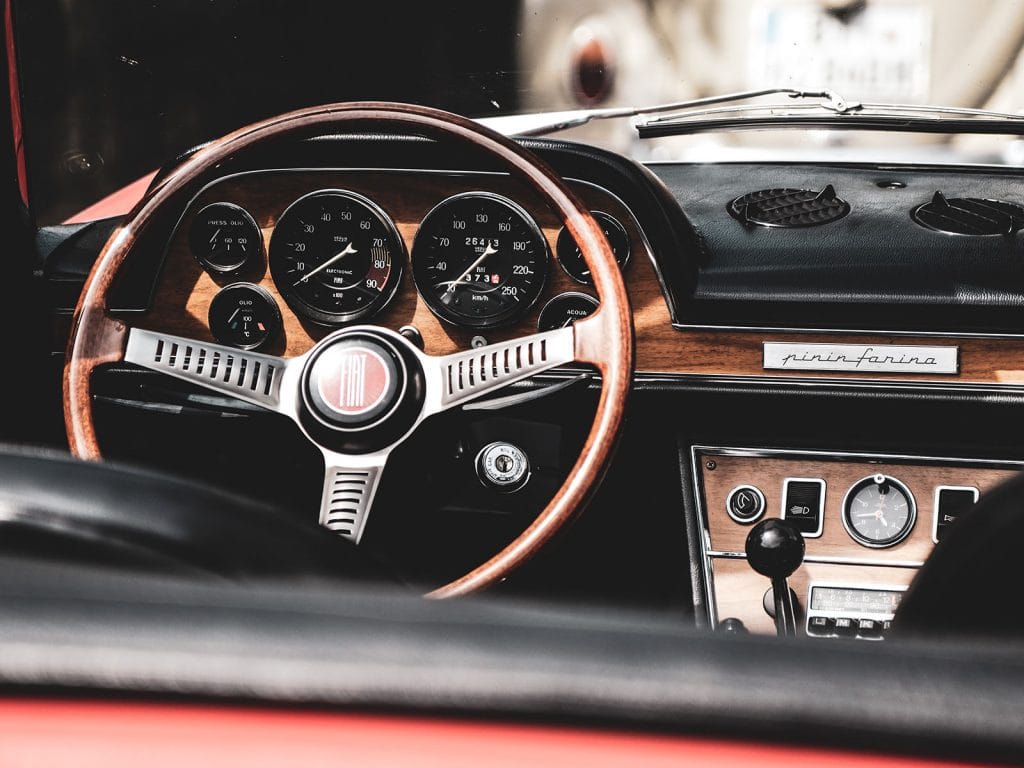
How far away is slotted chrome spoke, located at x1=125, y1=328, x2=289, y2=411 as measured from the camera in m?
1.55

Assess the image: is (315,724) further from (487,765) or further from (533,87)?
(533,87)

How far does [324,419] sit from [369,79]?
118 cm

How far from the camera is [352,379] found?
60.6 inches

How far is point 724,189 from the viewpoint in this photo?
2.21 metres

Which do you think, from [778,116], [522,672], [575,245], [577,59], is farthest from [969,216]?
[522,672]

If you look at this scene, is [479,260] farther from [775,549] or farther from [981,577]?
[981,577]

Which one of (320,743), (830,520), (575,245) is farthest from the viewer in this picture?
(830,520)

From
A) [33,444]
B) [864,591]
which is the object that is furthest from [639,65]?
[33,444]

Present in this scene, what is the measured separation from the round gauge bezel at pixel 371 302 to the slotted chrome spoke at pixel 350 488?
0.40 m

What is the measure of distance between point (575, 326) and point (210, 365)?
549mm

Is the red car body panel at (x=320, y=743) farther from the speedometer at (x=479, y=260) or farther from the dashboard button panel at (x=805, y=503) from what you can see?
the dashboard button panel at (x=805, y=503)

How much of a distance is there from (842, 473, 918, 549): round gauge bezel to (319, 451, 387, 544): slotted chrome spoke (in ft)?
3.06

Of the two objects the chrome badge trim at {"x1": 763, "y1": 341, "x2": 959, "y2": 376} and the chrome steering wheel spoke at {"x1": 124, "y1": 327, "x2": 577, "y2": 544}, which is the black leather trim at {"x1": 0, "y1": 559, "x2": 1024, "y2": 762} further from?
the chrome badge trim at {"x1": 763, "y1": 341, "x2": 959, "y2": 376}

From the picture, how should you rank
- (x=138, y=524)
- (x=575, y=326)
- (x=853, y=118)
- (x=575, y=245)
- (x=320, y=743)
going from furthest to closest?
1. (x=853, y=118)
2. (x=575, y=245)
3. (x=575, y=326)
4. (x=138, y=524)
5. (x=320, y=743)
